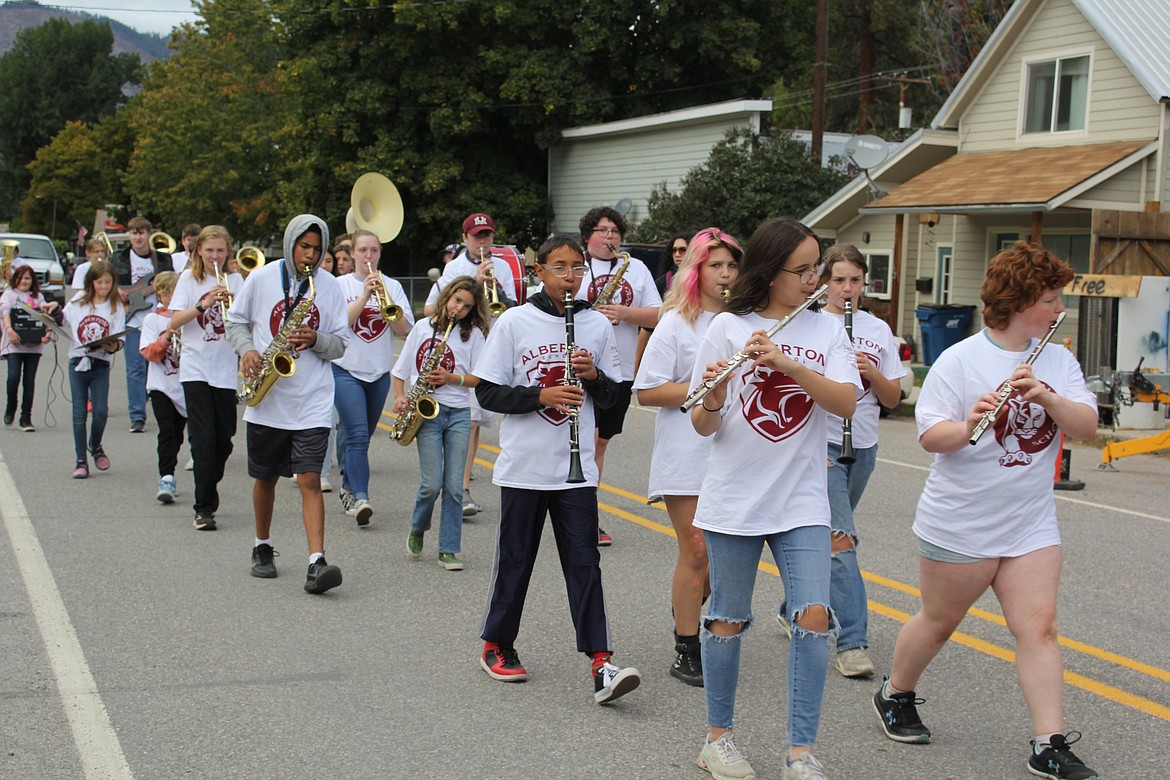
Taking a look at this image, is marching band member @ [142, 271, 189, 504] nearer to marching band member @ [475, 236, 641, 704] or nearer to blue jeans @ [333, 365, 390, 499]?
blue jeans @ [333, 365, 390, 499]

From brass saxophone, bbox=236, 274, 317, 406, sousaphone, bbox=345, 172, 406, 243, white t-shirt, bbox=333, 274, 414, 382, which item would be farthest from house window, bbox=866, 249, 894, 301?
brass saxophone, bbox=236, 274, 317, 406

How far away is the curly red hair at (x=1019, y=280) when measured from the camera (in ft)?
14.7

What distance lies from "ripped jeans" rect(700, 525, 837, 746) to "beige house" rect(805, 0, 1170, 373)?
45.6ft

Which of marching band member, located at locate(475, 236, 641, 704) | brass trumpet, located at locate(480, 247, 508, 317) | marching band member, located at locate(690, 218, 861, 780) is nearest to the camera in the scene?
marching band member, located at locate(690, 218, 861, 780)

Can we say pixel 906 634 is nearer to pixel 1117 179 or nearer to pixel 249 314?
pixel 249 314

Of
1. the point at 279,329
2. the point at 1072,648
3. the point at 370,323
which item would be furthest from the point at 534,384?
the point at 370,323

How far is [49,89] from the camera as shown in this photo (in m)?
99.2

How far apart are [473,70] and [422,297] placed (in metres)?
6.22

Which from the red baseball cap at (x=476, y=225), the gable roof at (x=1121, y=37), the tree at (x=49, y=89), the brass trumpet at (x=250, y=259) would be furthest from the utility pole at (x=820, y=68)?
the tree at (x=49, y=89)

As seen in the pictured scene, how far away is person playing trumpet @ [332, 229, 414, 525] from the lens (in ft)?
29.3

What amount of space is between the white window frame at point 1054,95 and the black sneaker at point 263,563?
17.4m

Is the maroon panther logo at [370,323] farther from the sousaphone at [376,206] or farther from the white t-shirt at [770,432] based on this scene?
the white t-shirt at [770,432]

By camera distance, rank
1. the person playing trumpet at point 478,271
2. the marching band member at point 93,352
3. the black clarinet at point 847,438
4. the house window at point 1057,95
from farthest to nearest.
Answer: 1. the house window at point 1057,95
2. the marching band member at point 93,352
3. the person playing trumpet at point 478,271
4. the black clarinet at point 847,438

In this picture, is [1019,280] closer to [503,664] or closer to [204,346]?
[503,664]
